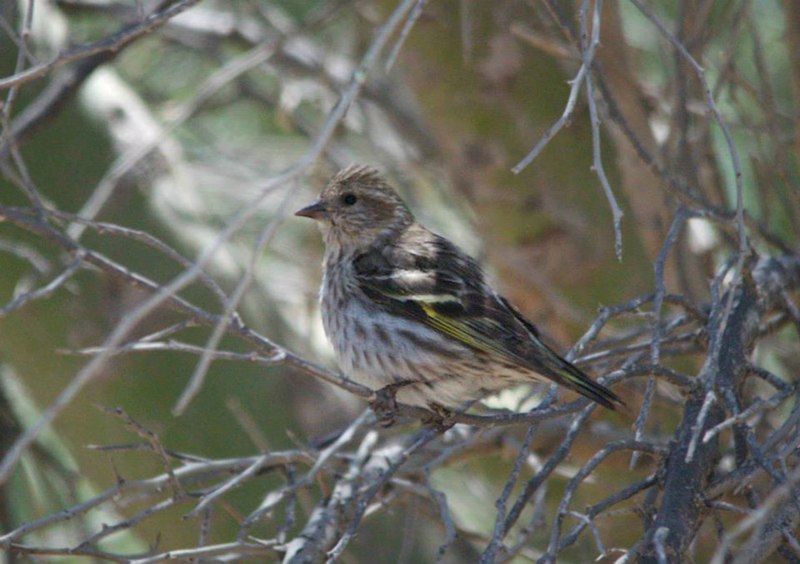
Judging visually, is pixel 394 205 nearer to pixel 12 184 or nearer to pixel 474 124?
pixel 474 124

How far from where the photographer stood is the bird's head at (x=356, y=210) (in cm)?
440

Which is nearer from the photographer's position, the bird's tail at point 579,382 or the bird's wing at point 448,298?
the bird's tail at point 579,382

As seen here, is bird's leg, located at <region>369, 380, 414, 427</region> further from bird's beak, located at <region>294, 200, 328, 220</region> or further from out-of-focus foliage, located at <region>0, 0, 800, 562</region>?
bird's beak, located at <region>294, 200, 328, 220</region>

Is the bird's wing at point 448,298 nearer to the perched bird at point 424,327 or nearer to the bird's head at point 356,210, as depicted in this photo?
the perched bird at point 424,327

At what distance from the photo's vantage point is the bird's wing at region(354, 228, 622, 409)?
3.64 meters

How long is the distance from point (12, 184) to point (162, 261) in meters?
0.72

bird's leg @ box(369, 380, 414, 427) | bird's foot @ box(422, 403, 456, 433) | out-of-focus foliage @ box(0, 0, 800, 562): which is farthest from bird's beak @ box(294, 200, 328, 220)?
bird's foot @ box(422, 403, 456, 433)

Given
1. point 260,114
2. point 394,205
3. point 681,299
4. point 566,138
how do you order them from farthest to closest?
point 260,114
point 566,138
point 394,205
point 681,299

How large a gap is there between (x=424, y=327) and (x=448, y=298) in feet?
0.48

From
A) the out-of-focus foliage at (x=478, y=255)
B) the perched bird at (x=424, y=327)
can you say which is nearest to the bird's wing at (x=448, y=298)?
the perched bird at (x=424, y=327)

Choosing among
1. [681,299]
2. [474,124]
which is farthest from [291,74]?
[681,299]

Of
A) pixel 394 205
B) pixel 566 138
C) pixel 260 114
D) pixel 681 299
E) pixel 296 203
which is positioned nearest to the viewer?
pixel 681 299

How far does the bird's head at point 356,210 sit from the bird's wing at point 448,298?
145 millimetres

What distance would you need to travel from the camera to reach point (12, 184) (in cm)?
480
